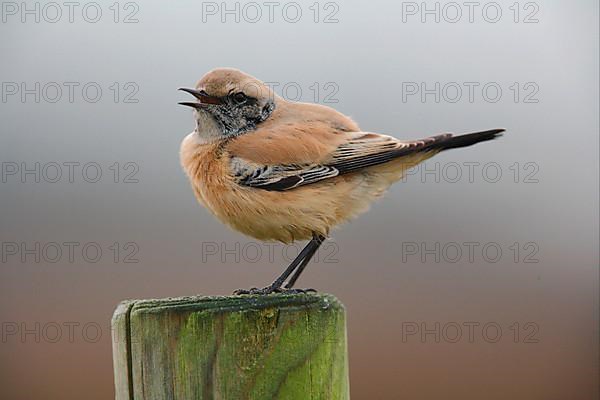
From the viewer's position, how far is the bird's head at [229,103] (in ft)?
8.31

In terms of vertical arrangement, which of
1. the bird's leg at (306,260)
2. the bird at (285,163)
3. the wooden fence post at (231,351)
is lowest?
the wooden fence post at (231,351)

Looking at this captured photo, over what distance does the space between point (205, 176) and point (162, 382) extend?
1146mm

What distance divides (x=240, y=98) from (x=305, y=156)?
1.02 feet

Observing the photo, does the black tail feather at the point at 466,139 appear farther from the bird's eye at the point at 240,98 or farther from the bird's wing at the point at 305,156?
the bird's eye at the point at 240,98

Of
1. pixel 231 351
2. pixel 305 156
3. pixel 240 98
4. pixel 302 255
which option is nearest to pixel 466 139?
pixel 305 156

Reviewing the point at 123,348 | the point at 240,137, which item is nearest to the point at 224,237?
the point at 240,137

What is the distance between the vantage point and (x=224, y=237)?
3734 millimetres

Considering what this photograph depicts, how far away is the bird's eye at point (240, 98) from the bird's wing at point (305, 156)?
166mm

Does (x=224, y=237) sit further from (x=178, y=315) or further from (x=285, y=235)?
(x=178, y=315)

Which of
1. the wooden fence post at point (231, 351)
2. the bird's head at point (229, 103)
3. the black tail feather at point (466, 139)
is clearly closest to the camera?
the wooden fence post at point (231, 351)

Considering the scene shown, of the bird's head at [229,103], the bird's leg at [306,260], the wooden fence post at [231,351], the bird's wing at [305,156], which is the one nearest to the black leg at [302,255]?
the bird's leg at [306,260]

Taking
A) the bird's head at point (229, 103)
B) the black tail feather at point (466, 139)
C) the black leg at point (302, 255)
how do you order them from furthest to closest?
the bird's head at point (229, 103) → the black leg at point (302, 255) → the black tail feather at point (466, 139)

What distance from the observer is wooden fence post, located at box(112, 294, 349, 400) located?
1.48 m

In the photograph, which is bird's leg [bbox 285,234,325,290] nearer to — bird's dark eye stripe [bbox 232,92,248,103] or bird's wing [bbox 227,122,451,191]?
bird's wing [bbox 227,122,451,191]
